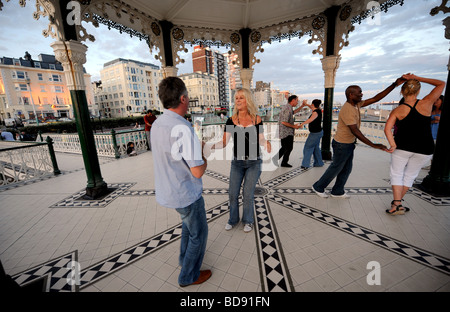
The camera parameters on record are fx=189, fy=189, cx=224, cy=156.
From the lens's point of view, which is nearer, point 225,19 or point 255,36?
point 225,19

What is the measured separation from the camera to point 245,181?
97.9 inches

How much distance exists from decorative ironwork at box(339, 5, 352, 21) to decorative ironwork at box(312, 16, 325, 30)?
449mm

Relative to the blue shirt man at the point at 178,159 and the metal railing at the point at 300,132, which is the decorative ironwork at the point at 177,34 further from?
the blue shirt man at the point at 178,159

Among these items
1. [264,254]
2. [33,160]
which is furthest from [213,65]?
[264,254]

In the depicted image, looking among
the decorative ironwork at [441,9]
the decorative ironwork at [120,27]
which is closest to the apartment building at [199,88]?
the decorative ironwork at [120,27]

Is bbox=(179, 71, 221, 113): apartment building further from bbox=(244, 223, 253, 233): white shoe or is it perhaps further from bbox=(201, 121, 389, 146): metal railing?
bbox=(244, 223, 253, 233): white shoe

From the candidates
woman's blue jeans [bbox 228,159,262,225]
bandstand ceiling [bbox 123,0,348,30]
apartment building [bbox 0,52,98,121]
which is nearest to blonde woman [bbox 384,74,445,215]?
woman's blue jeans [bbox 228,159,262,225]

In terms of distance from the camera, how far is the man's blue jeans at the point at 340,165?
3.11 metres

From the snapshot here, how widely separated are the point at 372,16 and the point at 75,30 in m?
6.60

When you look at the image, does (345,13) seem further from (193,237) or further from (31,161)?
(31,161)

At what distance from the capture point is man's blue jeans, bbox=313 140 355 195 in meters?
3.11

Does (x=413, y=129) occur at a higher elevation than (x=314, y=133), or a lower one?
higher

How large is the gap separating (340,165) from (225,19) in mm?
5248
